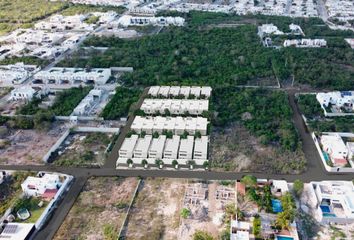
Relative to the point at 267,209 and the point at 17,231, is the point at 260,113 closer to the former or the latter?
the point at 267,209

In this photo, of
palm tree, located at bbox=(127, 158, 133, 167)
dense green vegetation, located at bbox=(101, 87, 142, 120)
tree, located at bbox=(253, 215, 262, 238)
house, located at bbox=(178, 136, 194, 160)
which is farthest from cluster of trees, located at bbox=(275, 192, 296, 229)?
dense green vegetation, located at bbox=(101, 87, 142, 120)

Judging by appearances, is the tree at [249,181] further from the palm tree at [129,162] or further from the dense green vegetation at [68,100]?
the dense green vegetation at [68,100]

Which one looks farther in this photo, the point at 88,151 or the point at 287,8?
the point at 287,8

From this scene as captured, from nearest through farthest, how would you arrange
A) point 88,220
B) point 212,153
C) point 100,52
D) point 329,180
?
point 88,220
point 329,180
point 212,153
point 100,52

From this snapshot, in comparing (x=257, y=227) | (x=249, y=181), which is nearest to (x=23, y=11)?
(x=249, y=181)

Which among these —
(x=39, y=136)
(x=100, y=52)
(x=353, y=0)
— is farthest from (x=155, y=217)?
(x=353, y=0)

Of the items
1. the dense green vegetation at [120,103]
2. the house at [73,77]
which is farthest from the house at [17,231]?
the house at [73,77]

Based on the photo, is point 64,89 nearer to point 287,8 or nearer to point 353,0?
point 287,8
